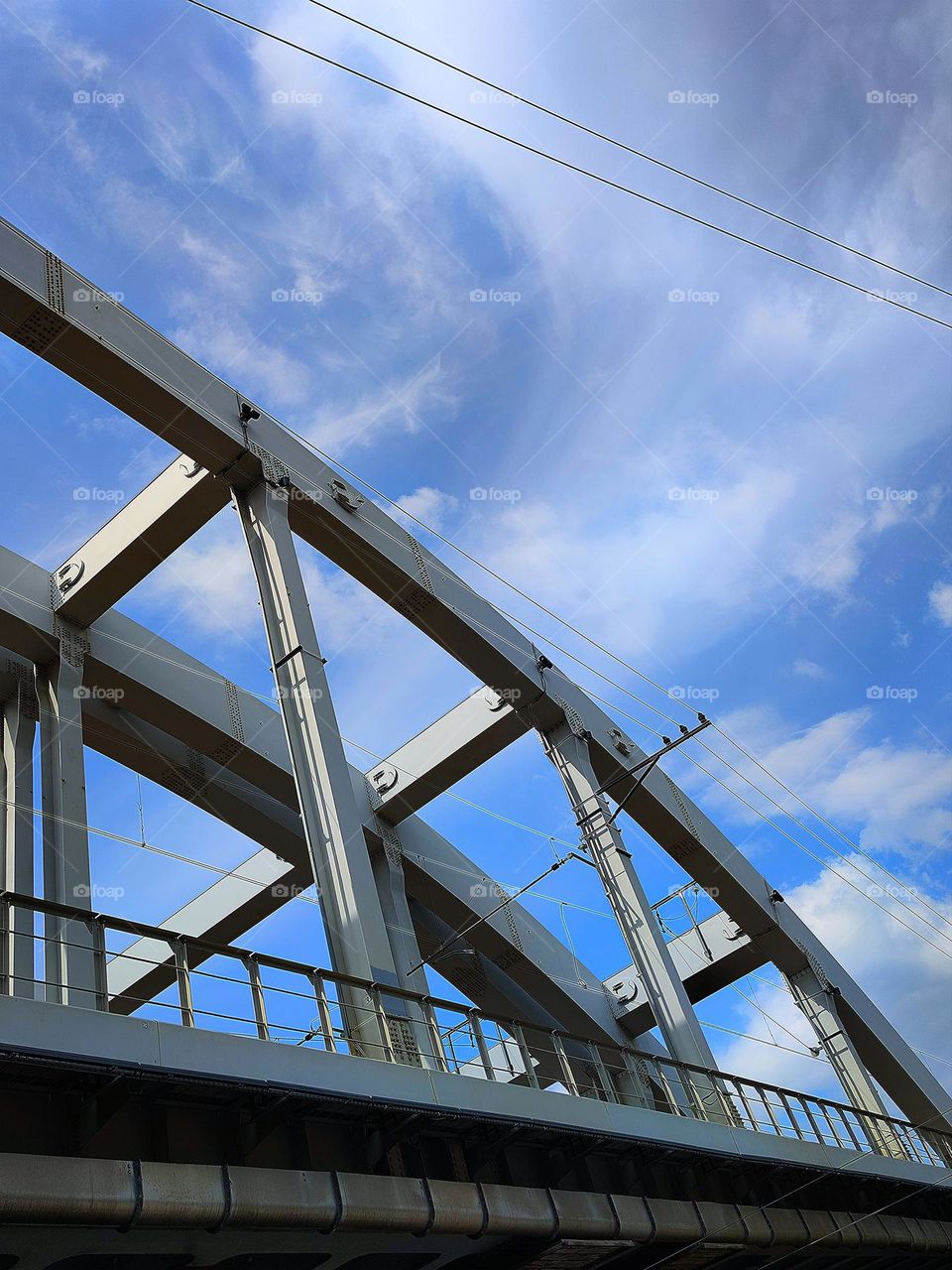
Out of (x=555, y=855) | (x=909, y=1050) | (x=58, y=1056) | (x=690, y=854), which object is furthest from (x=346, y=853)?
(x=909, y=1050)

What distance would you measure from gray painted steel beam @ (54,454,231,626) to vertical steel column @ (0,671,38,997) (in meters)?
1.34

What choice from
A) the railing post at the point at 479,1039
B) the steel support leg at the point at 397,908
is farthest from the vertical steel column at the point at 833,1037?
the railing post at the point at 479,1039

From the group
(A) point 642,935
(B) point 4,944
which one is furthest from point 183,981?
(A) point 642,935

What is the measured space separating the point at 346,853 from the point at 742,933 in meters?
17.5

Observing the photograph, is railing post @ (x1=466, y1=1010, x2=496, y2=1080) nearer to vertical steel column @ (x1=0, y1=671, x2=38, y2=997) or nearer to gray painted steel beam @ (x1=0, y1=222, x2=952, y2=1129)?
vertical steel column @ (x1=0, y1=671, x2=38, y2=997)

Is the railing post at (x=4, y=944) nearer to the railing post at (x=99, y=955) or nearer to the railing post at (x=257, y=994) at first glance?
the railing post at (x=99, y=955)

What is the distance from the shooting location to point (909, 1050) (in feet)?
94.2

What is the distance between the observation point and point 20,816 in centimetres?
1315

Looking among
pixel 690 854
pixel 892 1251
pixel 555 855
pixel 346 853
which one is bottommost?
pixel 892 1251

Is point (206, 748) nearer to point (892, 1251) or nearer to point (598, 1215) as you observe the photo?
point (598, 1215)

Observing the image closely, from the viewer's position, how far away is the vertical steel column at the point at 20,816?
1141cm

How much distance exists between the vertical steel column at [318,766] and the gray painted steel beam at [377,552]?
1.11m

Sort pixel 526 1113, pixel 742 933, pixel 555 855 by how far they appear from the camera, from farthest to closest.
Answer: pixel 742 933, pixel 555 855, pixel 526 1113

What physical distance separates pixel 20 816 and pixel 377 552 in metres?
6.34
